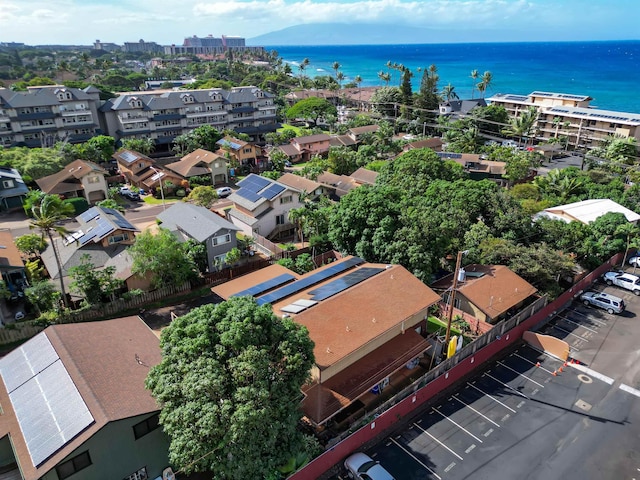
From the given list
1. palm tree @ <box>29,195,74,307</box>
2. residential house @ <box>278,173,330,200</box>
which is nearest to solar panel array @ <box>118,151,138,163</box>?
residential house @ <box>278,173,330,200</box>

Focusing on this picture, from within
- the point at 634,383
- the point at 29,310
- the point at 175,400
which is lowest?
the point at 634,383

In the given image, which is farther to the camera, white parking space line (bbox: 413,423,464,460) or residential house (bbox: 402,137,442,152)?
residential house (bbox: 402,137,442,152)

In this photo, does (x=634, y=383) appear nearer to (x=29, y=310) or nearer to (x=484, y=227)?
(x=484, y=227)

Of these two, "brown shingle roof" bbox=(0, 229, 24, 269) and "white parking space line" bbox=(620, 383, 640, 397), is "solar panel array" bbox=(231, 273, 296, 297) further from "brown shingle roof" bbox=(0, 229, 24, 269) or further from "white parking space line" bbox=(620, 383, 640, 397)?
"white parking space line" bbox=(620, 383, 640, 397)

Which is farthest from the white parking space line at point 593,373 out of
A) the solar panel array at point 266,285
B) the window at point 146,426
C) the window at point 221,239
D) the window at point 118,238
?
the window at point 118,238

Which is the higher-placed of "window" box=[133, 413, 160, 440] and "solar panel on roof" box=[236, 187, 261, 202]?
"solar panel on roof" box=[236, 187, 261, 202]

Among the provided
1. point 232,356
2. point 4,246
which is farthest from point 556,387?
point 4,246

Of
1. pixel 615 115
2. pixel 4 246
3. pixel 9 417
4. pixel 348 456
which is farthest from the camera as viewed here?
pixel 615 115
